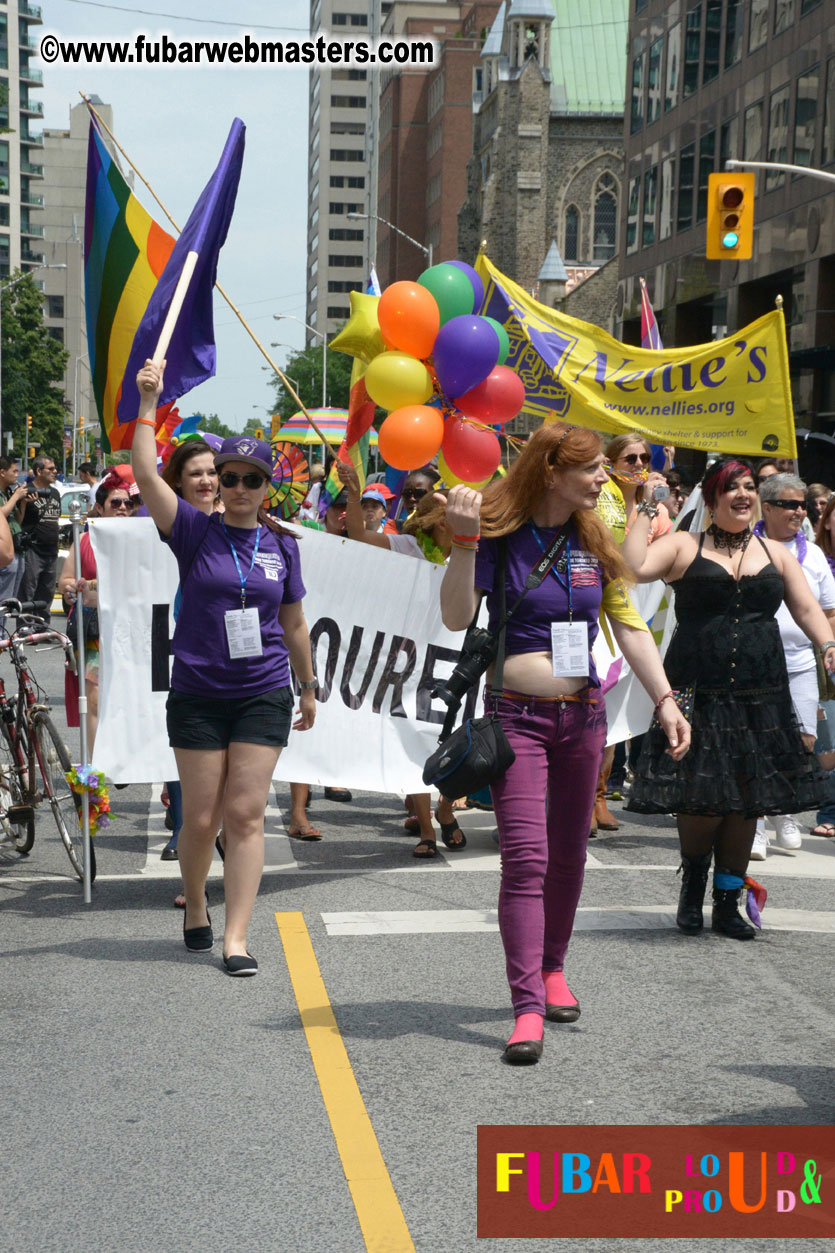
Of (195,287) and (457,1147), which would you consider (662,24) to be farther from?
(457,1147)

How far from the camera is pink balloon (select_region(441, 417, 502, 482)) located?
353 inches

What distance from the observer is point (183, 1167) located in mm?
4031

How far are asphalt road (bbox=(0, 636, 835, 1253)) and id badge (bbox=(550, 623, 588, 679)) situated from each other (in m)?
1.22

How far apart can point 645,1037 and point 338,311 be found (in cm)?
16836

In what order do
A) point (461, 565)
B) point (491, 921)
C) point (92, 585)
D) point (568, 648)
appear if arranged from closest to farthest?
1. point (461, 565)
2. point (568, 648)
3. point (491, 921)
4. point (92, 585)

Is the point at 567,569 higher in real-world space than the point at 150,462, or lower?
lower

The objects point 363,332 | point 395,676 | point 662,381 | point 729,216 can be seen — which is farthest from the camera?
point 729,216

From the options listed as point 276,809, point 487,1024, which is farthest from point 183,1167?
point 276,809

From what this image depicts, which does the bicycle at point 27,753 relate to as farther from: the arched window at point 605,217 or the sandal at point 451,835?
the arched window at point 605,217

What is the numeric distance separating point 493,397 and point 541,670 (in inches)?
159

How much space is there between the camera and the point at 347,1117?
4406 millimetres

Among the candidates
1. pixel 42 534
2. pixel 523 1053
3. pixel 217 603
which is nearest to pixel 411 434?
pixel 217 603

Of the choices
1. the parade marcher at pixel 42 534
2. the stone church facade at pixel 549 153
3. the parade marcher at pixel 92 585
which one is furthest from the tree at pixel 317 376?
the parade marcher at pixel 92 585

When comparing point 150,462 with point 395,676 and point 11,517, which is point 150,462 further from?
point 11,517
